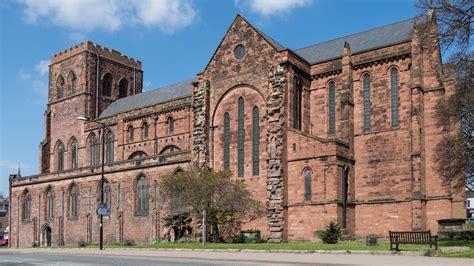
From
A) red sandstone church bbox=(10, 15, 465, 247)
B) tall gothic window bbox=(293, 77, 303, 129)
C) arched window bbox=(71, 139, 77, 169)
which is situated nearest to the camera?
red sandstone church bbox=(10, 15, 465, 247)

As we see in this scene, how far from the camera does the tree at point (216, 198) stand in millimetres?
40562

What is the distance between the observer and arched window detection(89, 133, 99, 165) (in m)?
65.6

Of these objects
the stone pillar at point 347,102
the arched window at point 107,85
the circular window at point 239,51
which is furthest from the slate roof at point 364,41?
the arched window at point 107,85

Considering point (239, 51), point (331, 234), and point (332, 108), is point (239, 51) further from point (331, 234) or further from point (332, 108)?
point (331, 234)

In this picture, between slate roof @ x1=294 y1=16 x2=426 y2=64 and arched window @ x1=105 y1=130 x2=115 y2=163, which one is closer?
slate roof @ x1=294 y1=16 x2=426 y2=64

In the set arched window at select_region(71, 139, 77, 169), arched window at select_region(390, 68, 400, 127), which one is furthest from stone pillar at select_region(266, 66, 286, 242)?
arched window at select_region(71, 139, 77, 169)

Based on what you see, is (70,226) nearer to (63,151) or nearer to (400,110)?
(63,151)

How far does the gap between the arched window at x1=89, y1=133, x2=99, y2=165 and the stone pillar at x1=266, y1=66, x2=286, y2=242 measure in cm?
2914

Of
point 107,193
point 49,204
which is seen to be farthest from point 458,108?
point 49,204

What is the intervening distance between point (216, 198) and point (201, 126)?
7983mm

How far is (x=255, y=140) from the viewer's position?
146 ft

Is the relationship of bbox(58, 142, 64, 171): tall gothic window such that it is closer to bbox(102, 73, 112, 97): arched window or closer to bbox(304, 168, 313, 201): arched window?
bbox(102, 73, 112, 97): arched window

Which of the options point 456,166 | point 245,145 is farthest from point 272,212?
point 456,166

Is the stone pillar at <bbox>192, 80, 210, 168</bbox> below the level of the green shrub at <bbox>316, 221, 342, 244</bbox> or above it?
above
